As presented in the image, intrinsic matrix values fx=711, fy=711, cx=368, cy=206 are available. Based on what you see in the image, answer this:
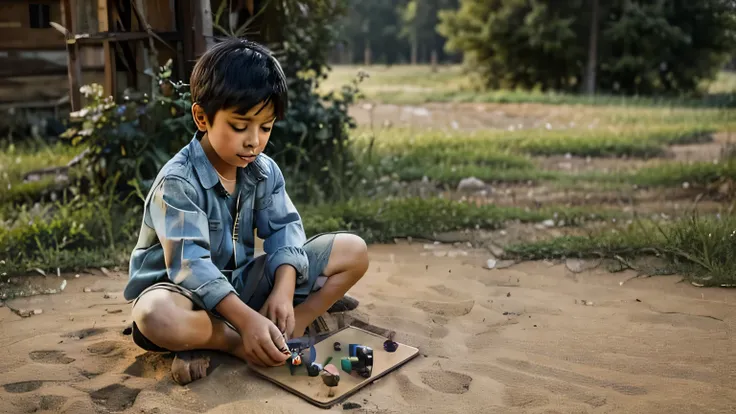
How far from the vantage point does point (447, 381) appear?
2615 mm

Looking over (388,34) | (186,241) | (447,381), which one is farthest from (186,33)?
(388,34)

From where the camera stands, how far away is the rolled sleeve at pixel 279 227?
2857 mm

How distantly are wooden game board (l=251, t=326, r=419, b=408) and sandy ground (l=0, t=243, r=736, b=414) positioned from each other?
4 cm

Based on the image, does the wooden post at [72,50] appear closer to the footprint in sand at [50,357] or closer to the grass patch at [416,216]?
the grass patch at [416,216]

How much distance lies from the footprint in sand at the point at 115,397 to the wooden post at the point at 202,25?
2661 mm

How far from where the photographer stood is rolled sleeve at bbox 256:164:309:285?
286 cm

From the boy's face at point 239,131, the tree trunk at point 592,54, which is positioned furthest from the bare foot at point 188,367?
the tree trunk at point 592,54

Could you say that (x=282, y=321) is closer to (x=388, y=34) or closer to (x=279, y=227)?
(x=279, y=227)

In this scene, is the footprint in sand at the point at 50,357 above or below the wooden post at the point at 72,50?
below

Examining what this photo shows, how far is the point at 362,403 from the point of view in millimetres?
2449

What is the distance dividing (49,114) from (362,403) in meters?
7.33

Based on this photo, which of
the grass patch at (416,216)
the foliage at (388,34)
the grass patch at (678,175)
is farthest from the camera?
the foliage at (388,34)

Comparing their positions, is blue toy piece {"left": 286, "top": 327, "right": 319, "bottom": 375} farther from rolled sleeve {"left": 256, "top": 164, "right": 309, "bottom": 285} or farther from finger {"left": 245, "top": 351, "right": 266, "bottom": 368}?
rolled sleeve {"left": 256, "top": 164, "right": 309, "bottom": 285}

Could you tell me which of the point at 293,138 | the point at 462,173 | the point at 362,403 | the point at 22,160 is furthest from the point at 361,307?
the point at 22,160
